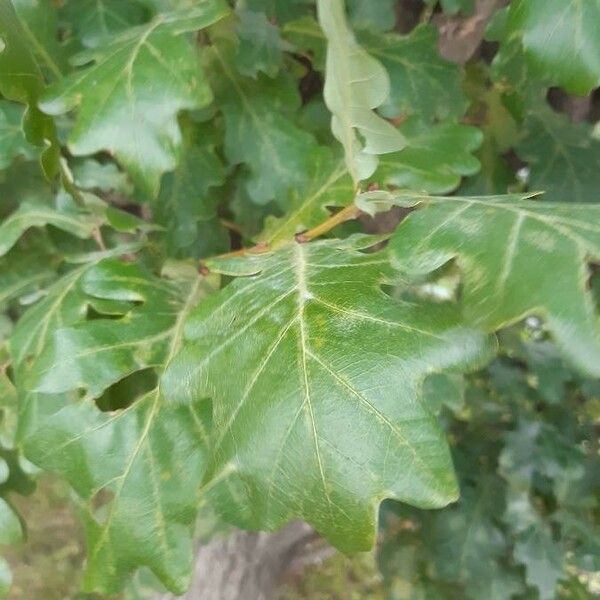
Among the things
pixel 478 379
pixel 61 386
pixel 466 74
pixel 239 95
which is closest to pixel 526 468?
pixel 478 379

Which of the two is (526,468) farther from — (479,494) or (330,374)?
(330,374)

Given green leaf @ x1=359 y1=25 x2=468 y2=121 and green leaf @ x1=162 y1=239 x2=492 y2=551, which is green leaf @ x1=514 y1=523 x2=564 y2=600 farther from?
green leaf @ x1=162 y1=239 x2=492 y2=551

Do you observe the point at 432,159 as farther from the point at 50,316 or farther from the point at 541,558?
the point at 541,558

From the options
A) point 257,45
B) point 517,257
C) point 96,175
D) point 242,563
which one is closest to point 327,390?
point 517,257

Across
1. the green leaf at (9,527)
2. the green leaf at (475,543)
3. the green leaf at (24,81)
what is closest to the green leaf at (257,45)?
the green leaf at (24,81)

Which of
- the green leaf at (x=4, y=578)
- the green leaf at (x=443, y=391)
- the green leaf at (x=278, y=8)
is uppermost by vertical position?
the green leaf at (x=278, y=8)

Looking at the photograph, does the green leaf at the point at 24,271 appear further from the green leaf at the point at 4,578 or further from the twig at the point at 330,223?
the twig at the point at 330,223

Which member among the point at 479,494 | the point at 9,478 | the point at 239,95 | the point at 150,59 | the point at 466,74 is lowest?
the point at 479,494

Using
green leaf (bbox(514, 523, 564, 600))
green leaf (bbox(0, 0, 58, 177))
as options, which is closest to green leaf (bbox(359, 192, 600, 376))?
green leaf (bbox(0, 0, 58, 177))
